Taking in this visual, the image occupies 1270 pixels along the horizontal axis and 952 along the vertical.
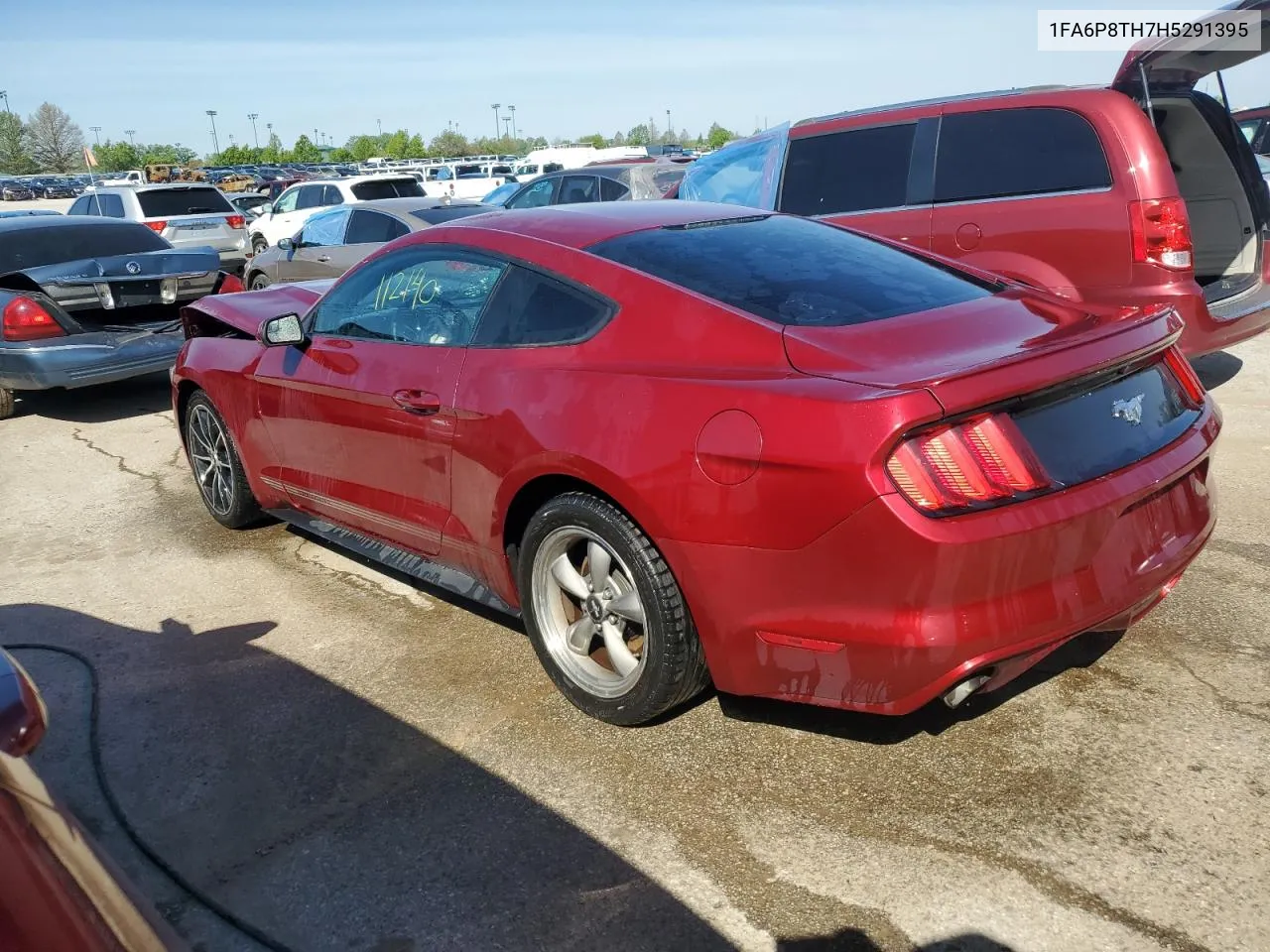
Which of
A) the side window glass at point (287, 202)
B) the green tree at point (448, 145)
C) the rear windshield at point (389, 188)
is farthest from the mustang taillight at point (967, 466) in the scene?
the green tree at point (448, 145)

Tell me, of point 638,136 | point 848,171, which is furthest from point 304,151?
point 848,171

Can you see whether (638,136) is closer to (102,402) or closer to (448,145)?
(448,145)

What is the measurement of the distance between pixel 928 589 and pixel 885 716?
3.14 feet

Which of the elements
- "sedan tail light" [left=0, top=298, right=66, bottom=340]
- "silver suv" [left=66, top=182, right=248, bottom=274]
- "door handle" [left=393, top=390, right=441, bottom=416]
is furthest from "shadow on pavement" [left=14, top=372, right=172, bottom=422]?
"silver suv" [left=66, top=182, right=248, bottom=274]

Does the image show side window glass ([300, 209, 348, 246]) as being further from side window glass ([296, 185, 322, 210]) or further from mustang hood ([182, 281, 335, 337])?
side window glass ([296, 185, 322, 210])

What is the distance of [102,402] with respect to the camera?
8.85m

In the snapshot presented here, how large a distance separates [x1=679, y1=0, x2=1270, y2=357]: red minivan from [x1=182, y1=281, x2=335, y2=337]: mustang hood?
337 cm

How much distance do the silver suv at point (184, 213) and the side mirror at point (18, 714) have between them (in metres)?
15.5

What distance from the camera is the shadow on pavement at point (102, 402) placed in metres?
8.38

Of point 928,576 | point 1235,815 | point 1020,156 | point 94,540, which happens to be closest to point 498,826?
point 928,576

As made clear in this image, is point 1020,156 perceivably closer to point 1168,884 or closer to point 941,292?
point 941,292

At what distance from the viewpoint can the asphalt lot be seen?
244cm

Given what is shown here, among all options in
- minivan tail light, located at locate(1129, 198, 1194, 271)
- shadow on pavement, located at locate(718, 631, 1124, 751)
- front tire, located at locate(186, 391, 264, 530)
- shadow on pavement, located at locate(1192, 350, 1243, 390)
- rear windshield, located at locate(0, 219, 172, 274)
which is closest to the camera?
shadow on pavement, located at locate(718, 631, 1124, 751)

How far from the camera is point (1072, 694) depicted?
130 inches
